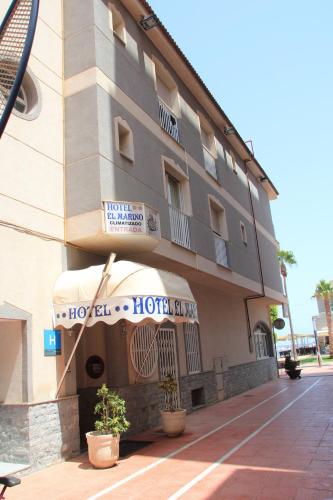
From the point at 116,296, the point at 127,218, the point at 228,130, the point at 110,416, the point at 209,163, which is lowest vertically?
the point at 110,416

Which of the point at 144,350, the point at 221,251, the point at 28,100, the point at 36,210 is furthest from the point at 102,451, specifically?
the point at 221,251

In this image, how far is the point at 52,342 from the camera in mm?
9430

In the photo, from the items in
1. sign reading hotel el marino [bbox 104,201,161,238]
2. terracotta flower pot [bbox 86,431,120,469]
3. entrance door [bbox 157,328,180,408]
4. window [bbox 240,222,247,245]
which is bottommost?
terracotta flower pot [bbox 86,431,120,469]

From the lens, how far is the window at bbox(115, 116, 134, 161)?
38.3 feet

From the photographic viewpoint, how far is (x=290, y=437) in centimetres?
992

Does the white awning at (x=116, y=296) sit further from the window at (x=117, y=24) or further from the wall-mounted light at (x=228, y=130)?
the wall-mounted light at (x=228, y=130)

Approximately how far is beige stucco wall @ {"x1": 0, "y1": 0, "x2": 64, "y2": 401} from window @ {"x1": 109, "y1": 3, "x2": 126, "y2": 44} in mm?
2227

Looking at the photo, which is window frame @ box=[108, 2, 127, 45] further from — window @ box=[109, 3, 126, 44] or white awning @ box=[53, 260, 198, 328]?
white awning @ box=[53, 260, 198, 328]

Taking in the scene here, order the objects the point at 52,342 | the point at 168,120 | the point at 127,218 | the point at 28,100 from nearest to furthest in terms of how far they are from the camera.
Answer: the point at 52,342 → the point at 127,218 → the point at 28,100 → the point at 168,120

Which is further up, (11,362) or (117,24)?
(117,24)

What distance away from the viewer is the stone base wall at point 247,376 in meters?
19.3

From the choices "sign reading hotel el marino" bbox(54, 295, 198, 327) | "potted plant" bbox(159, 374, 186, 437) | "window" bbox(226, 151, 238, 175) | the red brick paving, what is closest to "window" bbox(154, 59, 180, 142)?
"window" bbox(226, 151, 238, 175)

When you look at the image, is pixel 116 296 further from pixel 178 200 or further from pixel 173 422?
pixel 178 200

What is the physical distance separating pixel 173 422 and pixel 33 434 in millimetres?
3701
